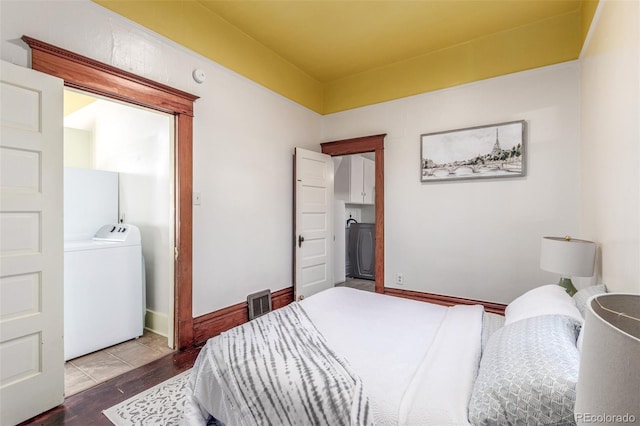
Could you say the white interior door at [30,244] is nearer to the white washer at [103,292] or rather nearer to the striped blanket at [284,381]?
the white washer at [103,292]

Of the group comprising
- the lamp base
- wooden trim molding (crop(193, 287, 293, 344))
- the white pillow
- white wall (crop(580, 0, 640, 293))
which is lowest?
wooden trim molding (crop(193, 287, 293, 344))

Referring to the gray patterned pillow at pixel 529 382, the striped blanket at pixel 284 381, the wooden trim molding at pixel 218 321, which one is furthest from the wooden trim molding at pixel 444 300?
the striped blanket at pixel 284 381

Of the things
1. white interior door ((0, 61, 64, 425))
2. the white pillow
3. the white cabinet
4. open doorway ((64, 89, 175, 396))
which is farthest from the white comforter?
the white cabinet

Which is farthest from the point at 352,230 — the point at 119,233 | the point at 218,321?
the point at 119,233

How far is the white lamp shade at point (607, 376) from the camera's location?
19.2 inches

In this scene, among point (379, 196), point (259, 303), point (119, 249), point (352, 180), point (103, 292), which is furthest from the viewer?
point (352, 180)

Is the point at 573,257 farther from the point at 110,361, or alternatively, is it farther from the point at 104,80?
the point at 110,361

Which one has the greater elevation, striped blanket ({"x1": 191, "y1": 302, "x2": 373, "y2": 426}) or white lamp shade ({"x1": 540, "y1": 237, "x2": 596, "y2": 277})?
white lamp shade ({"x1": 540, "y1": 237, "x2": 596, "y2": 277})

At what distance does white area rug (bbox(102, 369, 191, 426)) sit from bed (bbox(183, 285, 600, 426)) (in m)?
0.44

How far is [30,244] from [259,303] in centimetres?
202

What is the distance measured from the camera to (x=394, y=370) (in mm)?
1234

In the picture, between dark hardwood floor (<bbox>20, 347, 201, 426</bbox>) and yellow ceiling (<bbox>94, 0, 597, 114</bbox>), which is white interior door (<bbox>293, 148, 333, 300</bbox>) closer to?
yellow ceiling (<bbox>94, 0, 597, 114</bbox>)

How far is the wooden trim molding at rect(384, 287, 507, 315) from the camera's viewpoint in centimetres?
306

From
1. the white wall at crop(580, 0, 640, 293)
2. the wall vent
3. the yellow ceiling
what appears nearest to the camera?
the white wall at crop(580, 0, 640, 293)
